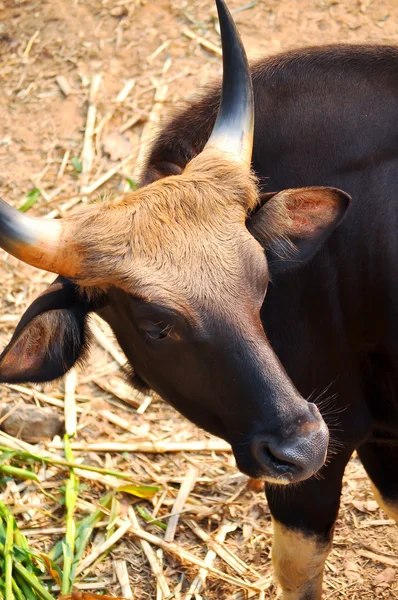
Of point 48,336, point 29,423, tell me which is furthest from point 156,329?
point 29,423

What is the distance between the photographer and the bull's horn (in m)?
3.67

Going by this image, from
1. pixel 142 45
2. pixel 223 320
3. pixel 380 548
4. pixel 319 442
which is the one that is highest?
pixel 223 320

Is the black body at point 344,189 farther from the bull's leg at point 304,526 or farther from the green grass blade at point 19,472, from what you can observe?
the green grass blade at point 19,472

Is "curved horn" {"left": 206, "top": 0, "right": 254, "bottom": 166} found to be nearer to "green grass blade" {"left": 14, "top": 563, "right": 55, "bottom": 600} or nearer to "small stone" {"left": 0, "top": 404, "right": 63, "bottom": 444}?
"green grass blade" {"left": 14, "top": 563, "right": 55, "bottom": 600}

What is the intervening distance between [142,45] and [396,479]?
19.5 feet

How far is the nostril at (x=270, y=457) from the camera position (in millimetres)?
3678

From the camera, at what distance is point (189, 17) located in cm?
964

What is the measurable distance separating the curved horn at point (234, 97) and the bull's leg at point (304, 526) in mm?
1711

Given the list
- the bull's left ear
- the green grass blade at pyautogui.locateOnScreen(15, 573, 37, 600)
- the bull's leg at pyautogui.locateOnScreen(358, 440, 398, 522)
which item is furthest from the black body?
the green grass blade at pyautogui.locateOnScreen(15, 573, 37, 600)

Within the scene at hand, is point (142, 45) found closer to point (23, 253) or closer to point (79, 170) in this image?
point (79, 170)

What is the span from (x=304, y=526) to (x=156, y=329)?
5.76 feet

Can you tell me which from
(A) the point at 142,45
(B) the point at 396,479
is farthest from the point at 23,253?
(A) the point at 142,45

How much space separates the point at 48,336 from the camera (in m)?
4.04

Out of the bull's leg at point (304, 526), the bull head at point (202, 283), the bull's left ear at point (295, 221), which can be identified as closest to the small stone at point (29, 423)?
the bull's leg at point (304, 526)
